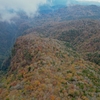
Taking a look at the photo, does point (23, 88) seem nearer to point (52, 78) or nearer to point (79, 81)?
point (52, 78)

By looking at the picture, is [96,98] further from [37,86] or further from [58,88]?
[37,86]

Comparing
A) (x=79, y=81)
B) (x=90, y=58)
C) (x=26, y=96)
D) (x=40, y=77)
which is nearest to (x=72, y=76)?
(x=79, y=81)

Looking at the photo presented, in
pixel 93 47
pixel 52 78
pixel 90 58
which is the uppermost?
pixel 93 47

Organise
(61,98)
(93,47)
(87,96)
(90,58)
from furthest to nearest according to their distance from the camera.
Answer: (93,47), (90,58), (87,96), (61,98)

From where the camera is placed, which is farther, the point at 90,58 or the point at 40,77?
the point at 90,58

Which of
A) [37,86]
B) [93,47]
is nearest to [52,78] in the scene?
[37,86]

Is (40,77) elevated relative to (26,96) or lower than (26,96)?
elevated

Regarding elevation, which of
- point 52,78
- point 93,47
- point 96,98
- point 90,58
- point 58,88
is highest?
point 93,47

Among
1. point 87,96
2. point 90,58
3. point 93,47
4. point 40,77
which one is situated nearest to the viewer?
point 87,96

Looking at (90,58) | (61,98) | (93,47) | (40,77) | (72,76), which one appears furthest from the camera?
(93,47)

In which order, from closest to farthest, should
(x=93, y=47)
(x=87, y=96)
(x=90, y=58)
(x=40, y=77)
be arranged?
(x=87, y=96), (x=40, y=77), (x=90, y=58), (x=93, y=47)
